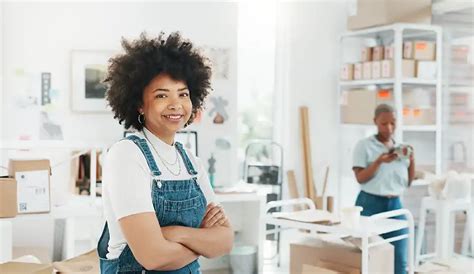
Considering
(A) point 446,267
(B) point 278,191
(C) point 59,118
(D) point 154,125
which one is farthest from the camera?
(B) point 278,191

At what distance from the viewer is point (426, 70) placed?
4.97 metres

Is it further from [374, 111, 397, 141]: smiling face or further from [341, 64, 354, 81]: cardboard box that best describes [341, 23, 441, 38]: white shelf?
[374, 111, 397, 141]: smiling face

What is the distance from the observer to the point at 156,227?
161cm

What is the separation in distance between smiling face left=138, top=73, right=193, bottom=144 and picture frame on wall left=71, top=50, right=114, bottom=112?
9.22 ft

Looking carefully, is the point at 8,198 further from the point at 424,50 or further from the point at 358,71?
the point at 424,50

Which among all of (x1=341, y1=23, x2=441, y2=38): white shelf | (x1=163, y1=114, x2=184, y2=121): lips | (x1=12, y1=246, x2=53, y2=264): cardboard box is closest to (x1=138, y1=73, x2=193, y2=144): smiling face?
(x1=163, y1=114, x2=184, y2=121): lips

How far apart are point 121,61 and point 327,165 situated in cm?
382

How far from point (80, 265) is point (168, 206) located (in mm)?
1532

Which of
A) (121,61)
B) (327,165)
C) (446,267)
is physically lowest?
(446,267)

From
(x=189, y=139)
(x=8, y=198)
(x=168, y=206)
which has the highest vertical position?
(x=189, y=139)

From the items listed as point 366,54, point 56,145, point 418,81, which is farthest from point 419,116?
point 56,145

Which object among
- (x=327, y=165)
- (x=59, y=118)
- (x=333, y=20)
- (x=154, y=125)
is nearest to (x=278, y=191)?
(x=327, y=165)

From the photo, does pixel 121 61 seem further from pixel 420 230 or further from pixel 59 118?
pixel 420 230

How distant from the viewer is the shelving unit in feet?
16.0
